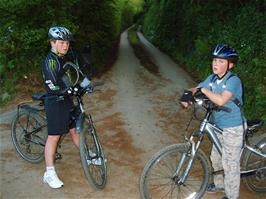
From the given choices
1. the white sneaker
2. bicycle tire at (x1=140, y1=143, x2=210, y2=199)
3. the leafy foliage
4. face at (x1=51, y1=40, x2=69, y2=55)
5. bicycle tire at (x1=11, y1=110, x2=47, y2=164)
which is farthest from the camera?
the leafy foliage

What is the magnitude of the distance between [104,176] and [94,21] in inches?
347

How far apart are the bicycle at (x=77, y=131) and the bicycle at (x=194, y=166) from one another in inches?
31.9

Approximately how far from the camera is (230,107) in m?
4.26

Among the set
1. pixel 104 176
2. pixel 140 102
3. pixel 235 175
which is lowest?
pixel 140 102

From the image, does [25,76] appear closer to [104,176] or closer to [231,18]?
[104,176]

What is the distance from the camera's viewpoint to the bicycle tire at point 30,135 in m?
5.70

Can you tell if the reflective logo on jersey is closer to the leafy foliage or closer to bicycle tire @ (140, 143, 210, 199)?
bicycle tire @ (140, 143, 210, 199)

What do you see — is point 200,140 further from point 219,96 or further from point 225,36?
point 225,36

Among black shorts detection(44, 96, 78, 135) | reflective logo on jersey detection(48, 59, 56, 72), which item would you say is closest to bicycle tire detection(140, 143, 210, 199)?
black shorts detection(44, 96, 78, 135)

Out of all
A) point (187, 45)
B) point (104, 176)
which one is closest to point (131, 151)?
point (104, 176)

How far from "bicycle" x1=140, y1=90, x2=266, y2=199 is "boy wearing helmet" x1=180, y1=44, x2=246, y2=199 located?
0.13m

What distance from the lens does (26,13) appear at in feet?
31.9

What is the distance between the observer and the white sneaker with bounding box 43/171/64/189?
4.95 meters

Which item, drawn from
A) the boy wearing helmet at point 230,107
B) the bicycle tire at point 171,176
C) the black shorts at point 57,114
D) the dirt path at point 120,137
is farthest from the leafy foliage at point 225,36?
the black shorts at point 57,114
